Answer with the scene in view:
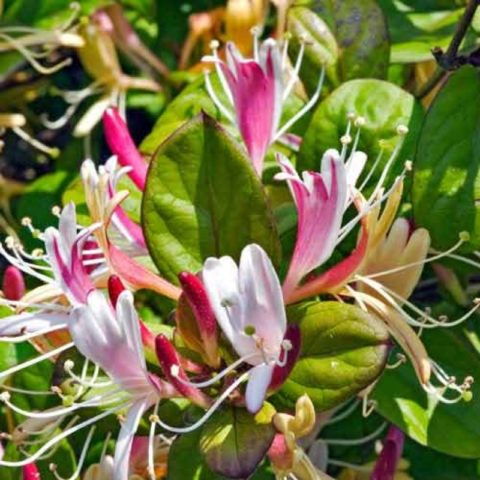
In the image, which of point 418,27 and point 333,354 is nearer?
point 333,354

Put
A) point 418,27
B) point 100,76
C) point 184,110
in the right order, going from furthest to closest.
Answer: point 100,76, point 418,27, point 184,110

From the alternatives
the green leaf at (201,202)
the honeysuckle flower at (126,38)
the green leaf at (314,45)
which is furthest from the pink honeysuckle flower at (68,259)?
the honeysuckle flower at (126,38)

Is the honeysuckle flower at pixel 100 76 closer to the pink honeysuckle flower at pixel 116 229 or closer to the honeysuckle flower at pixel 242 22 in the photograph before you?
the honeysuckle flower at pixel 242 22

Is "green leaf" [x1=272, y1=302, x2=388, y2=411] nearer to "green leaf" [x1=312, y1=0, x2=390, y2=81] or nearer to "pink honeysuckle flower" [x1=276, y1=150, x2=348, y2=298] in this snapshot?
"pink honeysuckle flower" [x1=276, y1=150, x2=348, y2=298]

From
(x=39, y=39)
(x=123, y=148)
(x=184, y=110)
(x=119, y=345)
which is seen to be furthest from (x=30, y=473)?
(x=39, y=39)

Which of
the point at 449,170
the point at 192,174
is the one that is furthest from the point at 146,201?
the point at 449,170

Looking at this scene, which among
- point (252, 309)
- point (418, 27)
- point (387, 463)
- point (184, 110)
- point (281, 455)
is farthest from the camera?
point (418, 27)

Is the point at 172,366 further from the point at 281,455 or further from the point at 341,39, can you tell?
the point at 341,39

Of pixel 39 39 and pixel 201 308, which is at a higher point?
pixel 201 308

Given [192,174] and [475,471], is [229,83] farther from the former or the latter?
[475,471]
